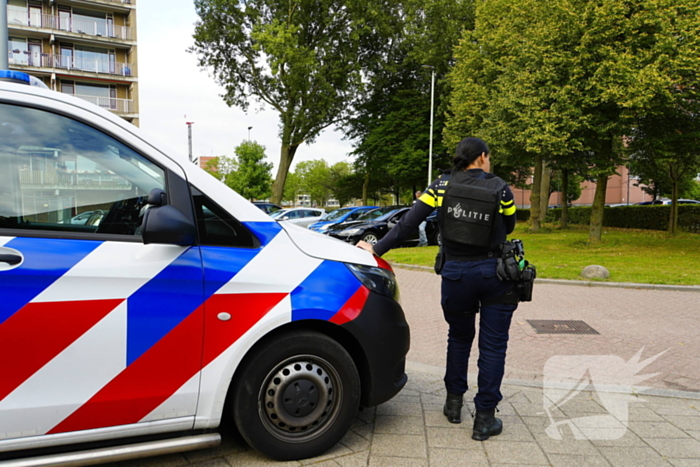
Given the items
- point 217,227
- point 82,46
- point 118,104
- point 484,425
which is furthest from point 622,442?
point 82,46

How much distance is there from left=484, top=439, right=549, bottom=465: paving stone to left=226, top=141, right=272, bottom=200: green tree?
5163 centimetres

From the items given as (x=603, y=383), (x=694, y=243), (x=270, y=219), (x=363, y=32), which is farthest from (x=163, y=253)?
(x=363, y=32)

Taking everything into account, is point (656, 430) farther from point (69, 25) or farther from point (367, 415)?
point (69, 25)

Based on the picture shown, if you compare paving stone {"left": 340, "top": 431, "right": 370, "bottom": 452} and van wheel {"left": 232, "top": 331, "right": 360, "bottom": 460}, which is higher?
van wheel {"left": 232, "top": 331, "right": 360, "bottom": 460}

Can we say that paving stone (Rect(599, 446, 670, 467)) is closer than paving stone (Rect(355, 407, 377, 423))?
Yes

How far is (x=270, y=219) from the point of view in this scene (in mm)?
2963

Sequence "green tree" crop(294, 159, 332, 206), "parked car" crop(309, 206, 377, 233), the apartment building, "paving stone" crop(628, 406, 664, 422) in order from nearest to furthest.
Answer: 1. "paving stone" crop(628, 406, 664, 422)
2. "parked car" crop(309, 206, 377, 233)
3. the apartment building
4. "green tree" crop(294, 159, 332, 206)

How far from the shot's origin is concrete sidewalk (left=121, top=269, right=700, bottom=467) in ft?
9.80

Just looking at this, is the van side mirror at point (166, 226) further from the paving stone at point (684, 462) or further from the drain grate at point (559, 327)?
the drain grate at point (559, 327)

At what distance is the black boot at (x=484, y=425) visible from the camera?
10.7 ft

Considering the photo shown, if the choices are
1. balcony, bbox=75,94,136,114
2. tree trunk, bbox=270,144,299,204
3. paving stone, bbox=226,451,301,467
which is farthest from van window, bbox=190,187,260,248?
balcony, bbox=75,94,136,114

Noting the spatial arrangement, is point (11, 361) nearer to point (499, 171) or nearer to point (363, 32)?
point (363, 32)

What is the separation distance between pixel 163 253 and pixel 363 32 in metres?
28.4

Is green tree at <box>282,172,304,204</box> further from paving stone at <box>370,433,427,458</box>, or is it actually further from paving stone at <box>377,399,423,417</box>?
paving stone at <box>370,433,427,458</box>
